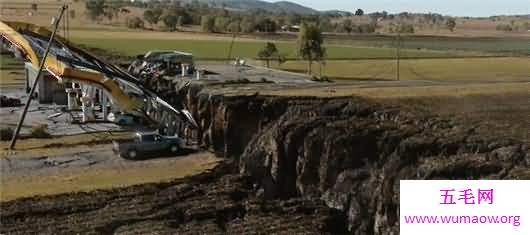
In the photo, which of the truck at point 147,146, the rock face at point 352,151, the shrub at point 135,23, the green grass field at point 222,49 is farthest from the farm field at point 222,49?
the rock face at point 352,151

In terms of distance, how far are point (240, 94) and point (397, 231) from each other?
24.4 m

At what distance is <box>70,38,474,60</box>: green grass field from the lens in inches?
3893

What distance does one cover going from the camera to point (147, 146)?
139ft

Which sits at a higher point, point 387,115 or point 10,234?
point 387,115

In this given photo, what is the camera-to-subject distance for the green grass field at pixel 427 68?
68.7 meters

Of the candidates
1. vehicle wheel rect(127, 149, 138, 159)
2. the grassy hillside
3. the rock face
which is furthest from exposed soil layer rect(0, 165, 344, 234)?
the grassy hillside

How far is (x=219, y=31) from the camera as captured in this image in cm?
16288

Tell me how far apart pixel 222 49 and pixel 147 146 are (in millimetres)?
67323

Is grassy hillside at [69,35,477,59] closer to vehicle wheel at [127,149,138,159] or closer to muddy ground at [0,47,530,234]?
vehicle wheel at [127,149,138,159]

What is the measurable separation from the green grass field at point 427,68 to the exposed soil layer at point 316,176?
29.0 metres

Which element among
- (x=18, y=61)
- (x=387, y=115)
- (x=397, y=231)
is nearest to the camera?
(x=397, y=231)

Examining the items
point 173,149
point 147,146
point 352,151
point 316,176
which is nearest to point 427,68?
point 173,149

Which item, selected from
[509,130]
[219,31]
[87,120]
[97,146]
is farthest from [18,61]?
[509,130]

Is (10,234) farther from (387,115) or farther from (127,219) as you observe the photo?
(387,115)
